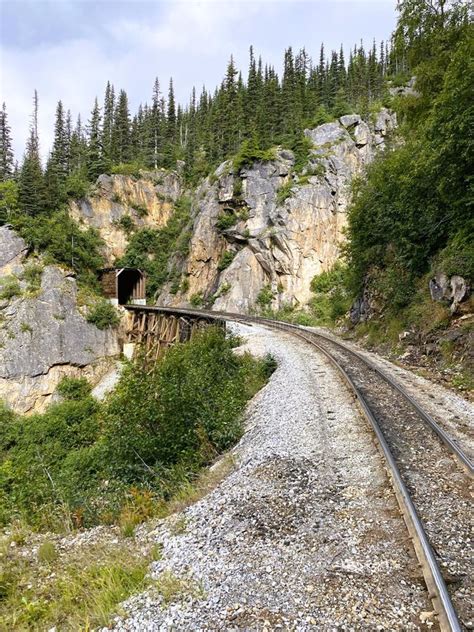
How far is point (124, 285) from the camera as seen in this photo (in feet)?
143

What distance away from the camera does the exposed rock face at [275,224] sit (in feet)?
120

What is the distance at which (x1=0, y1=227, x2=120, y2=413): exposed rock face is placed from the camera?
1096 inches

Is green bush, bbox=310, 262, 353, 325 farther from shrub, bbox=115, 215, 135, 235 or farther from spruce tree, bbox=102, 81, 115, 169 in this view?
spruce tree, bbox=102, 81, 115, 169

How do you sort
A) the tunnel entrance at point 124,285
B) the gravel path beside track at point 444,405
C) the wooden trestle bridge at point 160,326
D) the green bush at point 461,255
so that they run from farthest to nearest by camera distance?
1. the tunnel entrance at point 124,285
2. the wooden trestle bridge at point 160,326
3. the green bush at point 461,255
4. the gravel path beside track at point 444,405

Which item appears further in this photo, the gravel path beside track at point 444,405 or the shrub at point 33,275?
the shrub at point 33,275

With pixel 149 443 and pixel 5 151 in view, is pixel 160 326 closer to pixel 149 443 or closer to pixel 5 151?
pixel 149 443

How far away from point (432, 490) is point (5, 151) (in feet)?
207

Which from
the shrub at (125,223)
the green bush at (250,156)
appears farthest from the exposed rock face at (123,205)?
the green bush at (250,156)

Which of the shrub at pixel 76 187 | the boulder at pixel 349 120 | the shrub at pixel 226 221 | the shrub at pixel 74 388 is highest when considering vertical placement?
the boulder at pixel 349 120

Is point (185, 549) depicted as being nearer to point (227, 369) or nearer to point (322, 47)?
point (227, 369)

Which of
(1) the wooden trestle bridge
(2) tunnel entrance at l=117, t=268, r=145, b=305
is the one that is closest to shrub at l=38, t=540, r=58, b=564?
(1) the wooden trestle bridge

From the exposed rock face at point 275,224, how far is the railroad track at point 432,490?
27.6 meters

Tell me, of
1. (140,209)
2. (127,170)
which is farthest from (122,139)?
(140,209)

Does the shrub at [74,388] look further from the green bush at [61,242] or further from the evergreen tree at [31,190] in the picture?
the evergreen tree at [31,190]
